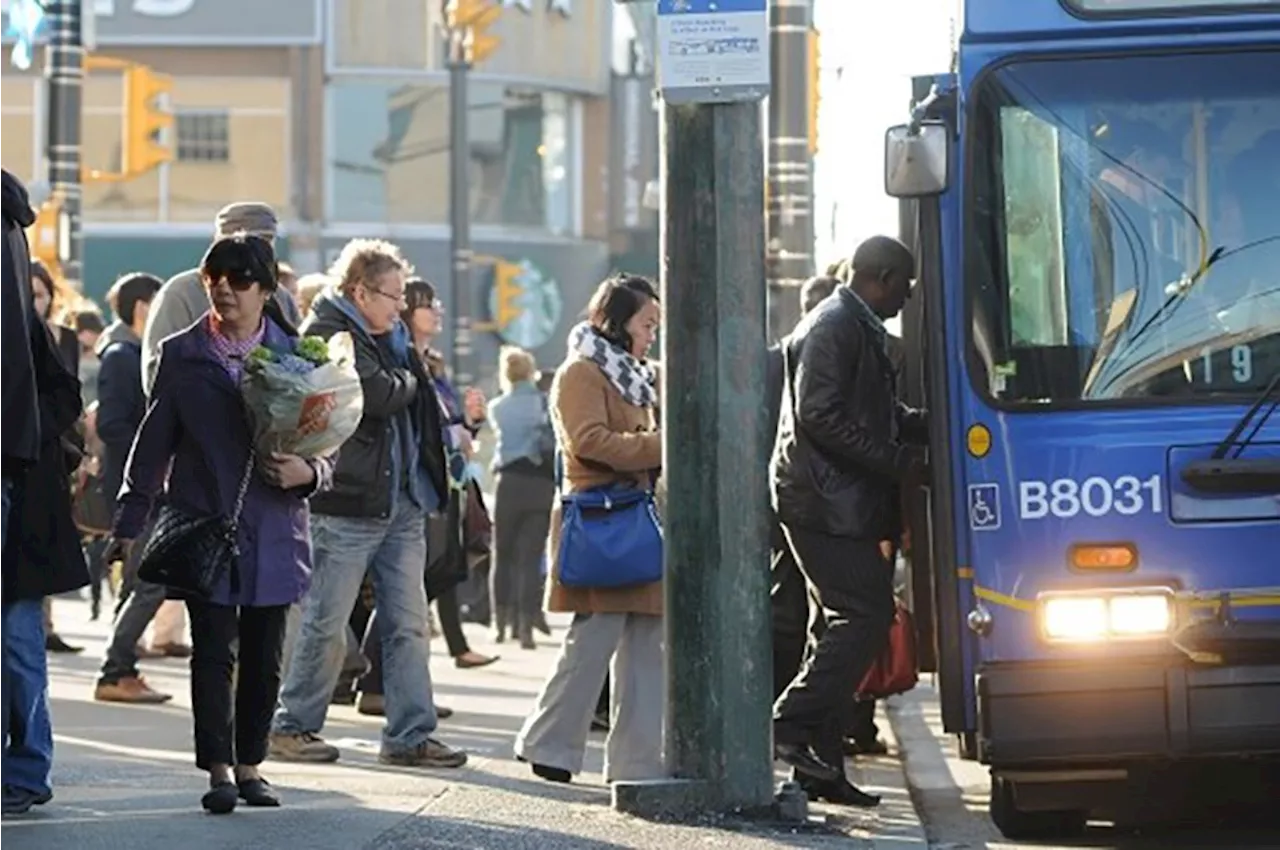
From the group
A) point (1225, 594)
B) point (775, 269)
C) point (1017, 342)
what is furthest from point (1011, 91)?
point (775, 269)

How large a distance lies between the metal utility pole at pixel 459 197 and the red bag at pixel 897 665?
20.7 metres

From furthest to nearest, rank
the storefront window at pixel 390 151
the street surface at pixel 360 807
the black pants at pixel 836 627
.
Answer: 1. the storefront window at pixel 390 151
2. the black pants at pixel 836 627
3. the street surface at pixel 360 807

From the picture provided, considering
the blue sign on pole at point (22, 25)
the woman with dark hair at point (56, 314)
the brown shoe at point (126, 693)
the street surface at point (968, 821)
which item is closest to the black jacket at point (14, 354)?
the woman with dark hair at point (56, 314)

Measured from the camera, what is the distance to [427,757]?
11.2m

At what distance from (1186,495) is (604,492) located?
2434 millimetres

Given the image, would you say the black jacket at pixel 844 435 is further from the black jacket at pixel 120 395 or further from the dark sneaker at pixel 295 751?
the black jacket at pixel 120 395

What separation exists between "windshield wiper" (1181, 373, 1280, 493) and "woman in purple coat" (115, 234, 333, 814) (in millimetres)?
2519

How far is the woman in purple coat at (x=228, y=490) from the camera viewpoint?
9.24m

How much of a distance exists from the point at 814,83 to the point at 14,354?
1150 cm

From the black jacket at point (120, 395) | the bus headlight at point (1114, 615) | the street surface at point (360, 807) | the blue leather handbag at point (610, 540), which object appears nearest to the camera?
the street surface at point (360, 807)

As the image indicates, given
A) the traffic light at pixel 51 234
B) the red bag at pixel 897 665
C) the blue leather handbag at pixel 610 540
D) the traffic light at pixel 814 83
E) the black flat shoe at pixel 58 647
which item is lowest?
the black flat shoe at pixel 58 647

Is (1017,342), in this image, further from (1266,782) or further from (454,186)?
(454,186)

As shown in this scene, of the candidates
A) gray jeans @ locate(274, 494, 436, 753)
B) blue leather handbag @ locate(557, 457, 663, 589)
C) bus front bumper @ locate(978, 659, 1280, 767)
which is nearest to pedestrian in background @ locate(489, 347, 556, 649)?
gray jeans @ locate(274, 494, 436, 753)

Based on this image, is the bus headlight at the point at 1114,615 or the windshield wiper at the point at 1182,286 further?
the windshield wiper at the point at 1182,286
